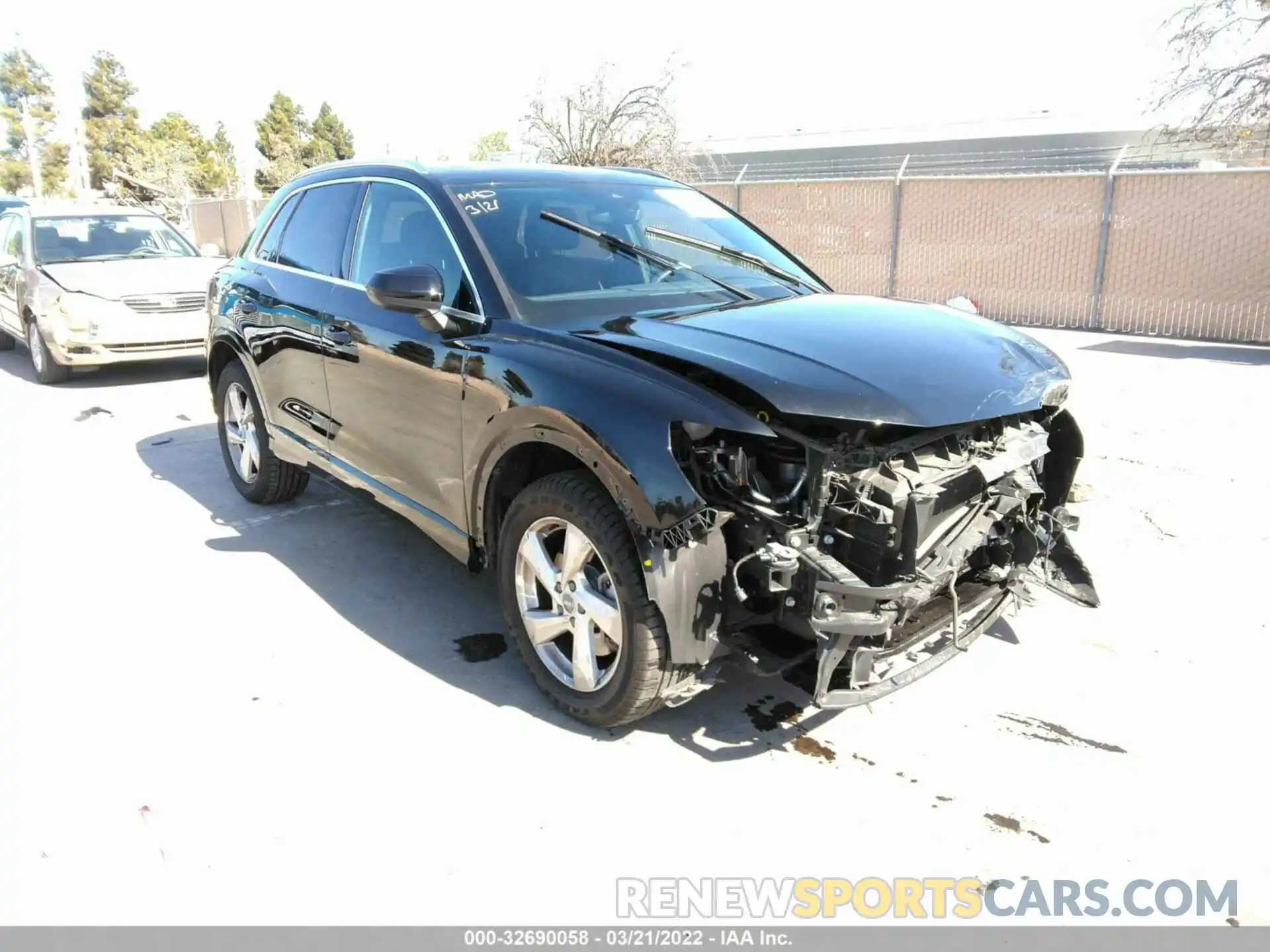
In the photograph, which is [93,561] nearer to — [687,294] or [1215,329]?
[687,294]

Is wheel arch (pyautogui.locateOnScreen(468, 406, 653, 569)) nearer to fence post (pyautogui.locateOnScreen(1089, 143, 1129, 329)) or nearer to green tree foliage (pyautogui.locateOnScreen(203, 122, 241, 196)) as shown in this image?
fence post (pyautogui.locateOnScreen(1089, 143, 1129, 329))

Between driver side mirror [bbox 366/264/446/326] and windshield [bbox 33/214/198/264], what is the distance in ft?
28.6

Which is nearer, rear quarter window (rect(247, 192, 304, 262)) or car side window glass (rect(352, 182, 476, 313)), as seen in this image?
car side window glass (rect(352, 182, 476, 313))

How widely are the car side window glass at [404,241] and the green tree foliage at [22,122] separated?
219 feet

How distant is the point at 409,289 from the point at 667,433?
4.10ft

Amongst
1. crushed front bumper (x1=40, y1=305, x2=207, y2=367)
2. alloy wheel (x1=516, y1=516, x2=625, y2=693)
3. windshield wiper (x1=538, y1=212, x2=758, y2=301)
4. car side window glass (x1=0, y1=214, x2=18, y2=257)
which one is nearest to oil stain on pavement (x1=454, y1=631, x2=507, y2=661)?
alloy wheel (x1=516, y1=516, x2=625, y2=693)

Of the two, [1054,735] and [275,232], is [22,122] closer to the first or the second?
[275,232]

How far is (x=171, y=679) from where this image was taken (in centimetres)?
370

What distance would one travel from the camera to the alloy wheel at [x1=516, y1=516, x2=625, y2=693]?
310cm

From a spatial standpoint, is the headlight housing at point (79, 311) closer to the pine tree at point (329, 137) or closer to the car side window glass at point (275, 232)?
the car side window glass at point (275, 232)

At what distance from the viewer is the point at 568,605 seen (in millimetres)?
3213

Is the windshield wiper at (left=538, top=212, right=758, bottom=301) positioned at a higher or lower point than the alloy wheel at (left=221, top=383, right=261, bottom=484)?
higher

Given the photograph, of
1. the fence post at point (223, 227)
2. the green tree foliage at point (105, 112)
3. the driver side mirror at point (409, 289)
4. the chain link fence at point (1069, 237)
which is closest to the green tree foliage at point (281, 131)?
the green tree foliage at point (105, 112)

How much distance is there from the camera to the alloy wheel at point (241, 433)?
18.3 feet
